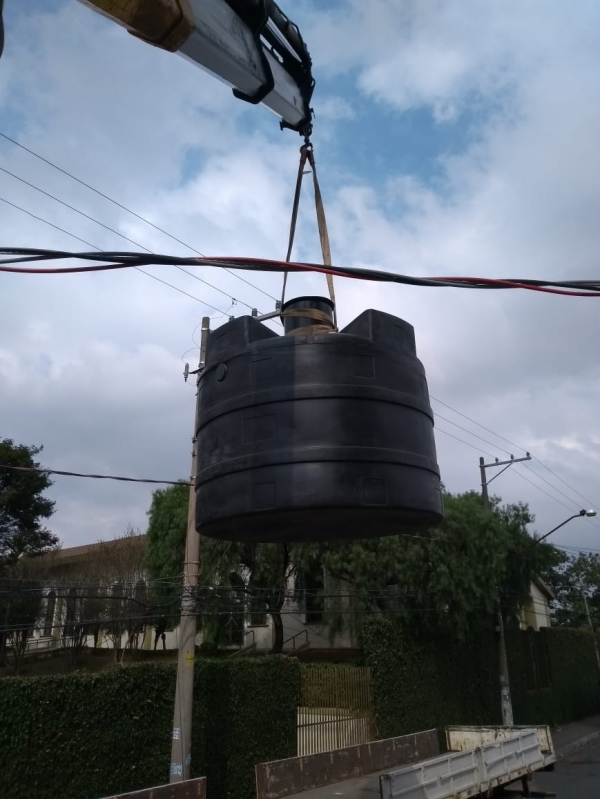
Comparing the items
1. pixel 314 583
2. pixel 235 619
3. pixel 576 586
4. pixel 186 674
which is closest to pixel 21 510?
pixel 235 619

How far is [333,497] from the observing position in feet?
6.48

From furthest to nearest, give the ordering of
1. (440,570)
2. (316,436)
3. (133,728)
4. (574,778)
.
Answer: (440,570)
(574,778)
(133,728)
(316,436)

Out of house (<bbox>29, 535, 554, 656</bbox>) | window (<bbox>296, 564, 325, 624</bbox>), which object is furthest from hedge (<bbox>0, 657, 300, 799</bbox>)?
house (<bbox>29, 535, 554, 656</bbox>)

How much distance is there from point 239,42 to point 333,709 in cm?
1300

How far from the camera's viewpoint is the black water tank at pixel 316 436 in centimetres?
202

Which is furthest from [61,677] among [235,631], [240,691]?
[235,631]

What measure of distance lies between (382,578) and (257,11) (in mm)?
15827

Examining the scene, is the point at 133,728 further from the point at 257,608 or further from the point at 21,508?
the point at 21,508

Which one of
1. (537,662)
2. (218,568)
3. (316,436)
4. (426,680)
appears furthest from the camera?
(537,662)

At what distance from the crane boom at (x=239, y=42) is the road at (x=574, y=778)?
12.7 m

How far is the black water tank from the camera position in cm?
202

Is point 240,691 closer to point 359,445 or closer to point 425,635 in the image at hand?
point 425,635

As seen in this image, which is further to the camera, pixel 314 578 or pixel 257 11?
pixel 314 578

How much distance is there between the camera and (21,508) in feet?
88.9
